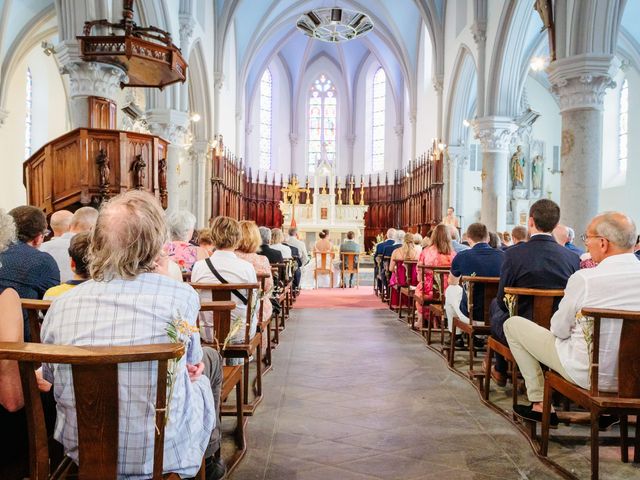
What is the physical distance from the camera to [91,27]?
7914mm

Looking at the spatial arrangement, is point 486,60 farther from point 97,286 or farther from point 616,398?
point 97,286

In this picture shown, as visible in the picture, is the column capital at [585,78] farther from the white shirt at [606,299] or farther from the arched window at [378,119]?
the arched window at [378,119]

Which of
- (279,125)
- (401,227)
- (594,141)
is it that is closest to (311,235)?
(401,227)

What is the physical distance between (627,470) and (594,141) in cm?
622

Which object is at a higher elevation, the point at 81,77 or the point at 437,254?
the point at 81,77

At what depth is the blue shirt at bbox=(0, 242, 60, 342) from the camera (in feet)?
9.35

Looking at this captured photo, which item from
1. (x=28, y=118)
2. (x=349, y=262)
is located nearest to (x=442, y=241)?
(x=349, y=262)

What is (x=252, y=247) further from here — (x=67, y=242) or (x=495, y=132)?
(x=495, y=132)

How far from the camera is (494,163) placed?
1327 centimetres

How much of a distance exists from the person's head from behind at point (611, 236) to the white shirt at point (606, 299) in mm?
104

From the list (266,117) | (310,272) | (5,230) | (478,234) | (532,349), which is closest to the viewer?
(5,230)

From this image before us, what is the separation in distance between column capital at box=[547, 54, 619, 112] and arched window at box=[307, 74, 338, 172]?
19720 millimetres

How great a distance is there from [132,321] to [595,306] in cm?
235

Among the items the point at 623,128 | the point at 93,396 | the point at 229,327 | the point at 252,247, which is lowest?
the point at 229,327
